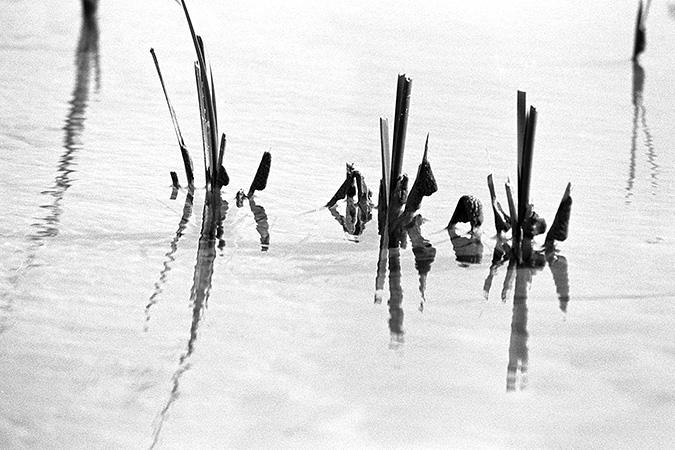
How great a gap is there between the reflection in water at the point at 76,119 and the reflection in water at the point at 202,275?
0.29 meters

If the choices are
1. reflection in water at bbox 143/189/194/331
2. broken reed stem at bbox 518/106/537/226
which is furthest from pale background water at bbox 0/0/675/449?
broken reed stem at bbox 518/106/537/226

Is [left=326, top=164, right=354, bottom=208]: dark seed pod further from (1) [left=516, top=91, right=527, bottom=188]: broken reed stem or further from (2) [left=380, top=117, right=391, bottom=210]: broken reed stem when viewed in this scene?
(1) [left=516, top=91, right=527, bottom=188]: broken reed stem

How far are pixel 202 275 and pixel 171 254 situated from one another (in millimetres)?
134

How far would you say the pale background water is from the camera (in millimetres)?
1289

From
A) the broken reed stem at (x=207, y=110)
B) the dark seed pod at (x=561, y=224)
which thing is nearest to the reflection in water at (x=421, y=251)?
the dark seed pod at (x=561, y=224)

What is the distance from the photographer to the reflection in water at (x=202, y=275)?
1.33 metres

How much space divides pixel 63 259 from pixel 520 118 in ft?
2.70

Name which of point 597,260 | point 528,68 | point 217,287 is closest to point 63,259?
point 217,287

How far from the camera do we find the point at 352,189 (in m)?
2.20

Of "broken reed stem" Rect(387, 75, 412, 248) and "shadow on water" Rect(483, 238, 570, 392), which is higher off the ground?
"broken reed stem" Rect(387, 75, 412, 248)

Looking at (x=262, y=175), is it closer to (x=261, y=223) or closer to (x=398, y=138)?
(x=261, y=223)

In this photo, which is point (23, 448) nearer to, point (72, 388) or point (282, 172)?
point (72, 388)

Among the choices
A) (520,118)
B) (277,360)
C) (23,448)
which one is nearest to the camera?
(23,448)

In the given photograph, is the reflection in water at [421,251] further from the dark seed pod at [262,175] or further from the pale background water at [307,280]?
the dark seed pod at [262,175]
